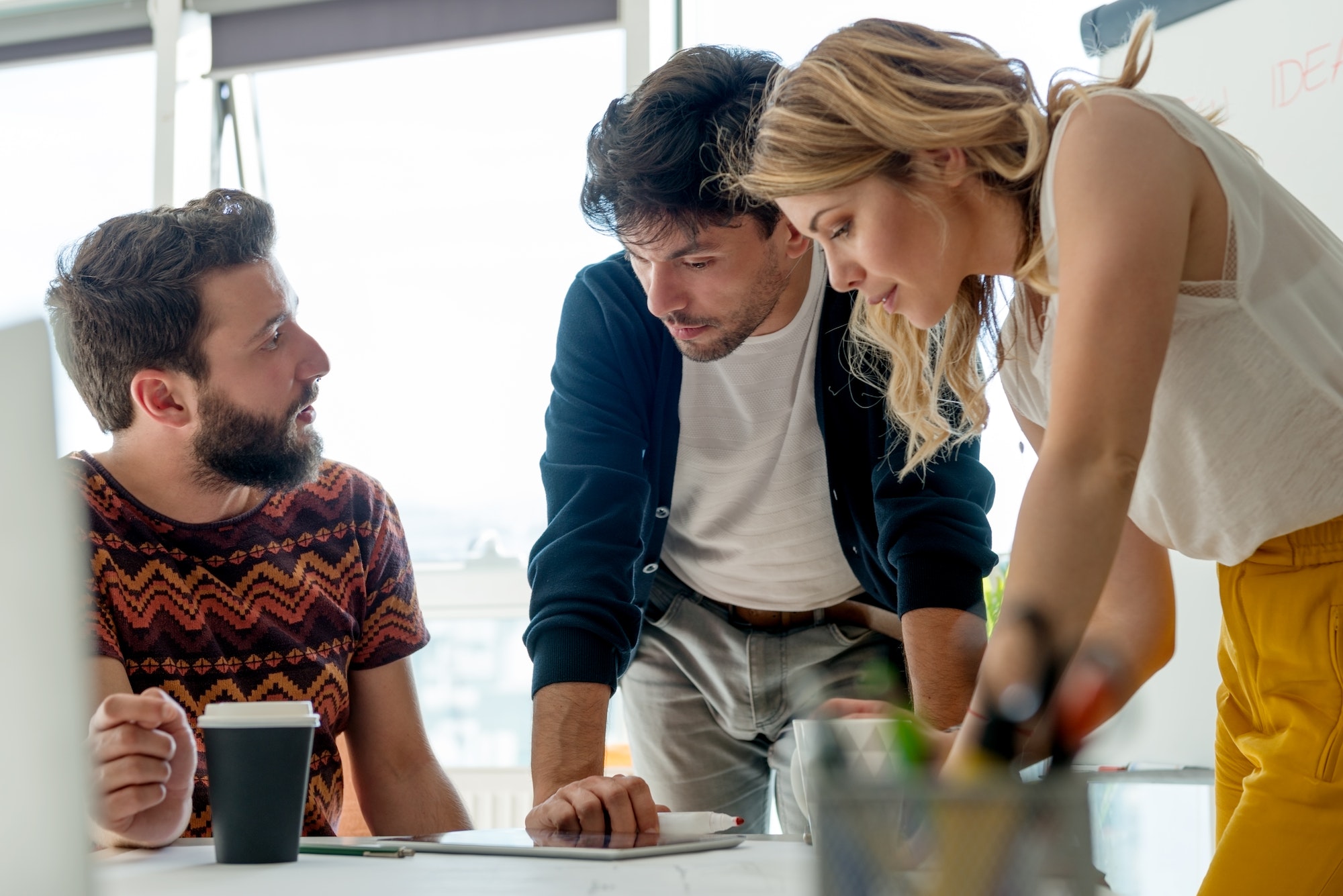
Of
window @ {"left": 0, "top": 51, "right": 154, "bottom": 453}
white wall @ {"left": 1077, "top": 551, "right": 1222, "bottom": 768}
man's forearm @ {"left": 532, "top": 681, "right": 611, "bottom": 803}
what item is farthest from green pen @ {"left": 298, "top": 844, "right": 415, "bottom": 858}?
window @ {"left": 0, "top": 51, "right": 154, "bottom": 453}

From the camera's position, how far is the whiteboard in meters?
1.78

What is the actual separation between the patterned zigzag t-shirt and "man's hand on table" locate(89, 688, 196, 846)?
34 cm

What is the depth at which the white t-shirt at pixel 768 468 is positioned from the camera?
1.66 metres

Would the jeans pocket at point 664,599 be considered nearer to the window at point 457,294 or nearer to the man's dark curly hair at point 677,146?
the man's dark curly hair at point 677,146

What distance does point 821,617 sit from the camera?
5.55 feet

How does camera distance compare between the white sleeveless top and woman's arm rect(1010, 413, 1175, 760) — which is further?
woman's arm rect(1010, 413, 1175, 760)

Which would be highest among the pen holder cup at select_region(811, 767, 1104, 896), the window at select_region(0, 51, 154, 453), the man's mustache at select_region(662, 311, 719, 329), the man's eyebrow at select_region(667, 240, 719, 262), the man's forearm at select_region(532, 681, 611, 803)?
the window at select_region(0, 51, 154, 453)

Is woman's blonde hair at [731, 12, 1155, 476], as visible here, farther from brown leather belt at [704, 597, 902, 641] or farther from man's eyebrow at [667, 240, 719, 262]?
brown leather belt at [704, 597, 902, 641]

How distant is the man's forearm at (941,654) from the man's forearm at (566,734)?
15.6 inches

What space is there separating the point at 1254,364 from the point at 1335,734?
0.30 m

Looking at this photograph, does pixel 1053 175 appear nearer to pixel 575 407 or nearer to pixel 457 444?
pixel 575 407

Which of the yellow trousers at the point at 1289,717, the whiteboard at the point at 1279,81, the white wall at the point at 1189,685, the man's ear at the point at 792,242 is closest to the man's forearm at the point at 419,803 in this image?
the man's ear at the point at 792,242

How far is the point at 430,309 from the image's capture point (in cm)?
348

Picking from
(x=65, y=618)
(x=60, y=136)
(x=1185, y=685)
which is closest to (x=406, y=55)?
(x=60, y=136)
